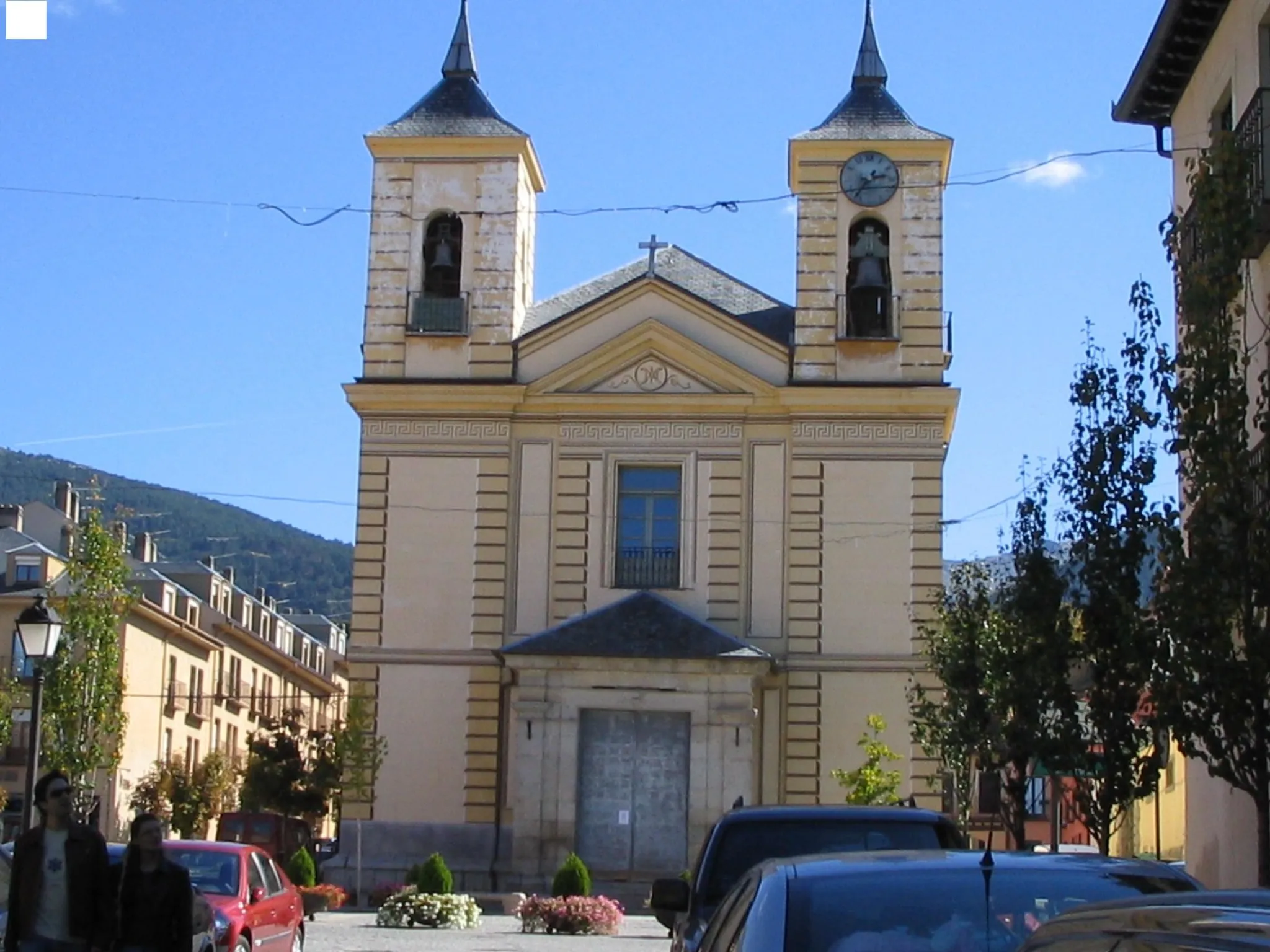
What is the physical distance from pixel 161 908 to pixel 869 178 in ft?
97.9

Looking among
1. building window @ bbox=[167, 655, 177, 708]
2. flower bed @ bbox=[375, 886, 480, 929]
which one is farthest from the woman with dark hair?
building window @ bbox=[167, 655, 177, 708]

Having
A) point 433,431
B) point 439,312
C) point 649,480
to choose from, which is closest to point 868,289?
point 649,480

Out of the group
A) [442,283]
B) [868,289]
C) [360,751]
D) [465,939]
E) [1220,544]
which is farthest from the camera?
[442,283]

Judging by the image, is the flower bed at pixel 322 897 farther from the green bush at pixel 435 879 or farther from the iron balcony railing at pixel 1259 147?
the iron balcony railing at pixel 1259 147

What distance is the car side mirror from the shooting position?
1189 centimetres

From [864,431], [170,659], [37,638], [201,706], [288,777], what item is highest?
[864,431]

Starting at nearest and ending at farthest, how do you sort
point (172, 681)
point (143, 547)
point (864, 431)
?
1. point (864, 431)
2. point (172, 681)
3. point (143, 547)

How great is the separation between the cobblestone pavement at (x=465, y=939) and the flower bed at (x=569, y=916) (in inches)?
10.5

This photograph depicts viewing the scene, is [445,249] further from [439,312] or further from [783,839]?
[783,839]

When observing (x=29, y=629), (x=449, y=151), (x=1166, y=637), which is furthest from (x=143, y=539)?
(x=1166, y=637)

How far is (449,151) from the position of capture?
1596 inches

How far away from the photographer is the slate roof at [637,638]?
36.8m

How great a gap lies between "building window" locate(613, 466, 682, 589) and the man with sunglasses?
89.5 feet

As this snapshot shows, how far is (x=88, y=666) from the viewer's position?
115 feet
